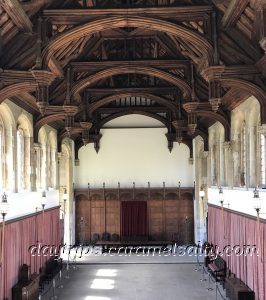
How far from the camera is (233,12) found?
1042 centimetres

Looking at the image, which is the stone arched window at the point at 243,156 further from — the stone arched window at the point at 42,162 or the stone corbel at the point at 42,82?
the stone arched window at the point at 42,162

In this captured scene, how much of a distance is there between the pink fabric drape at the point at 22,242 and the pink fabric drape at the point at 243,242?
22.6ft

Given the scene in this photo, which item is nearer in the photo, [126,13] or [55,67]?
[126,13]

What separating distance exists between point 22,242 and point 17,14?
8078 millimetres

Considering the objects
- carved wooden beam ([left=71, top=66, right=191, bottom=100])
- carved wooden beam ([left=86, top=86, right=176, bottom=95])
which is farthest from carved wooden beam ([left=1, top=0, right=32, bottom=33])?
carved wooden beam ([left=86, top=86, right=176, bottom=95])

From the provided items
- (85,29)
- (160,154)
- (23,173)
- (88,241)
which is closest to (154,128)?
(160,154)

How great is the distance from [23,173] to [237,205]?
25.3 ft

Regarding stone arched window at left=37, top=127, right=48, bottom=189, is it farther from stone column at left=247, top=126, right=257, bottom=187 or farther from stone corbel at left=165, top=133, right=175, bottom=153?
stone column at left=247, top=126, right=257, bottom=187

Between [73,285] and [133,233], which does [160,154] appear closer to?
[133,233]

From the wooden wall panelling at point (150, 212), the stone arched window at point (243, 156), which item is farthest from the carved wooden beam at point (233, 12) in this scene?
the wooden wall panelling at point (150, 212)

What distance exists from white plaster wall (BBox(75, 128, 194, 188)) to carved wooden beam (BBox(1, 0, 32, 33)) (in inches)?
635

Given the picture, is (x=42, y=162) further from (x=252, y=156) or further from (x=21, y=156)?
(x=252, y=156)

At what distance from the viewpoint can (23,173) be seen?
17.6 m

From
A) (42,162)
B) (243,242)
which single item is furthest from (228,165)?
(42,162)
